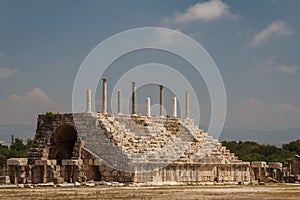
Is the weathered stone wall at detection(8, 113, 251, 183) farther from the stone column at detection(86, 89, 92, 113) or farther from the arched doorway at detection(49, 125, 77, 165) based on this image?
the stone column at detection(86, 89, 92, 113)

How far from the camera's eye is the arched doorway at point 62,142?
5203 centimetres

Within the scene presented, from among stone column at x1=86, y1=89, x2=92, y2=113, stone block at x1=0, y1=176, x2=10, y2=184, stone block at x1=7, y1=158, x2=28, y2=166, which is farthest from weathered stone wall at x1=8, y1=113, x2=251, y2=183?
stone column at x1=86, y1=89, x2=92, y2=113

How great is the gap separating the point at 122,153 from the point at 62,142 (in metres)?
9.90

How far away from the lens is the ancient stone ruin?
4569 centimetres

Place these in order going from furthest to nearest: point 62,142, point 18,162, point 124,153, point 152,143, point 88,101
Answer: point 62,142, point 88,101, point 18,162, point 152,143, point 124,153

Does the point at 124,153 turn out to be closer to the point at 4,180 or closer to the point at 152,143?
the point at 152,143

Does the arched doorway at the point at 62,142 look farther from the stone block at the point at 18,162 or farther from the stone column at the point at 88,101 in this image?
the stone block at the point at 18,162

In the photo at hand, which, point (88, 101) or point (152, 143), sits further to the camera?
point (88, 101)

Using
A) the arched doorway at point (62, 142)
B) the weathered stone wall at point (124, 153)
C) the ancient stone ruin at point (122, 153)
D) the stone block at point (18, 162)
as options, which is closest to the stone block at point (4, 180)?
the ancient stone ruin at point (122, 153)

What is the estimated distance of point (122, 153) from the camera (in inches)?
1780

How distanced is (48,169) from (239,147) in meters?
59.4

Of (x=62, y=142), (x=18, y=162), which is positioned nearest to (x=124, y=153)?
(x=18, y=162)

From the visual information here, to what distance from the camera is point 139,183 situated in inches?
1736

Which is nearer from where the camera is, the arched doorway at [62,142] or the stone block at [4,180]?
the stone block at [4,180]
